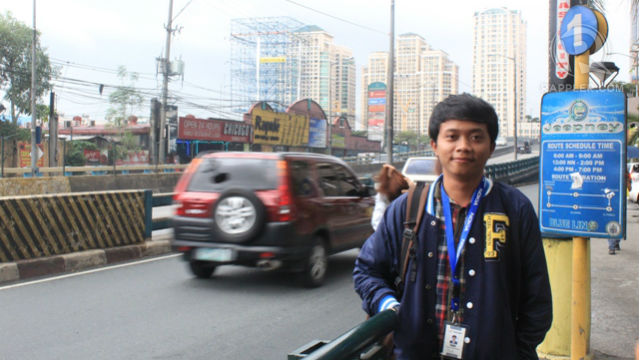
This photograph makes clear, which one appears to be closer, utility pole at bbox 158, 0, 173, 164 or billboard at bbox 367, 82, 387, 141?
utility pole at bbox 158, 0, 173, 164

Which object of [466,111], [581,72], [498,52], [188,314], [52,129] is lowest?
[188,314]

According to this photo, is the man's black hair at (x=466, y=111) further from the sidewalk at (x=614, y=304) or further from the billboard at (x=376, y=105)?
the billboard at (x=376, y=105)

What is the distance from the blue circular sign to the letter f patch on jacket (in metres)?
3.20

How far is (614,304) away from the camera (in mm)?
6902

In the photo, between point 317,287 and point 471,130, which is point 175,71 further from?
point 471,130

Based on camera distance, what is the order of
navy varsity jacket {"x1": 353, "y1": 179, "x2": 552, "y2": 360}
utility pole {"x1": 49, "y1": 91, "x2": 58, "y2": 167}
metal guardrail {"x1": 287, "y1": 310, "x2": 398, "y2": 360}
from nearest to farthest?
metal guardrail {"x1": 287, "y1": 310, "x2": 398, "y2": 360}
navy varsity jacket {"x1": 353, "y1": 179, "x2": 552, "y2": 360}
utility pole {"x1": 49, "y1": 91, "x2": 58, "y2": 167}

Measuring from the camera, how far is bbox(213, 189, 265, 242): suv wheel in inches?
279

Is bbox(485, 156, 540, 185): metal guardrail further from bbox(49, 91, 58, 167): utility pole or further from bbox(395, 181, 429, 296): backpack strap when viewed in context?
bbox(395, 181, 429, 296): backpack strap

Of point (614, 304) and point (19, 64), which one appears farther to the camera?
point (19, 64)

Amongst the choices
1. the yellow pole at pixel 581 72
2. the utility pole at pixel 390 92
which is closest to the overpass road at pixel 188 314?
the yellow pole at pixel 581 72

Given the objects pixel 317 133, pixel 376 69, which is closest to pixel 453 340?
pixel 317 133

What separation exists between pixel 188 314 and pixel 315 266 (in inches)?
79.4

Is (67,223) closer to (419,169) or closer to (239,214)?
(239,214)

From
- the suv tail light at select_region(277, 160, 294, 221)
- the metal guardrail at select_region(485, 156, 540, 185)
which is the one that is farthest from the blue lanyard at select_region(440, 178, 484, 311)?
Result: the metal guardrail at select_region(485, 156, 540, 185)
